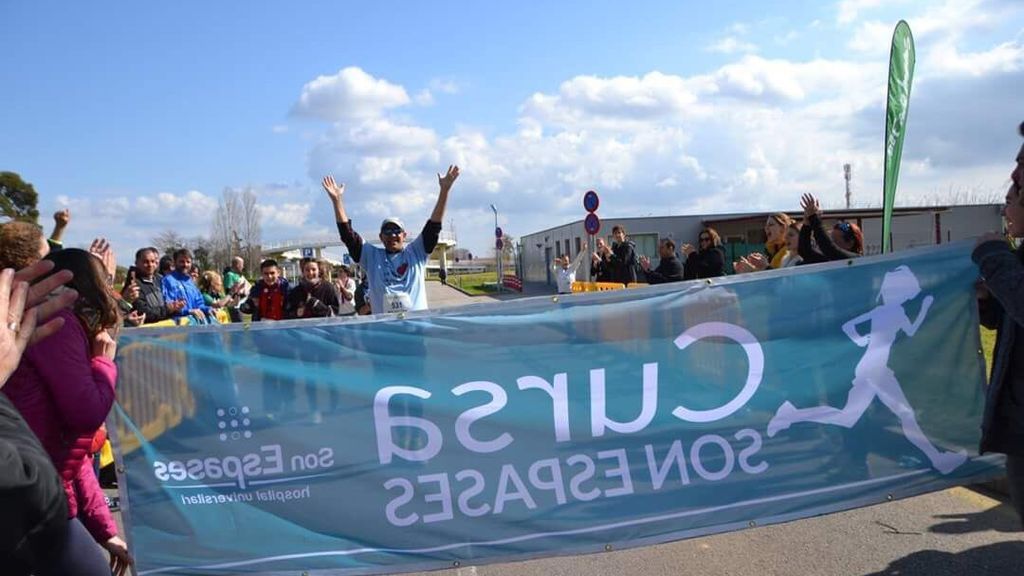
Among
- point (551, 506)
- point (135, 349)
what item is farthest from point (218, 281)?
point (551, 506)

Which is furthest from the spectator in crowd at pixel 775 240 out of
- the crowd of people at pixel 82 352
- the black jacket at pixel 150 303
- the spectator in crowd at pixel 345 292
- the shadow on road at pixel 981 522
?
the spectator in crowd at pixel 345 292

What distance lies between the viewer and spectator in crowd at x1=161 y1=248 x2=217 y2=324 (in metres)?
9.10

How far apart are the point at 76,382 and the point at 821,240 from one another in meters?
4.79

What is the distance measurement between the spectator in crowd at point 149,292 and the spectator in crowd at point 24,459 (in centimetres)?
681

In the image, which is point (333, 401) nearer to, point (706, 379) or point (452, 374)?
point (452, 374)

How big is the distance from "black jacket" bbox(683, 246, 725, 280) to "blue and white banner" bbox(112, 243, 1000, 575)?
15.1 feet

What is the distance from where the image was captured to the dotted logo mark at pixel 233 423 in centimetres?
338

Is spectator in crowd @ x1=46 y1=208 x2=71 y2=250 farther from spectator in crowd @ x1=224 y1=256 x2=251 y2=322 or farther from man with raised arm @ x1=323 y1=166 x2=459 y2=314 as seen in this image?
spectator in crowd @ x1=224 y1=256 x2=251 y2=322

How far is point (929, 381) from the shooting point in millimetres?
3832

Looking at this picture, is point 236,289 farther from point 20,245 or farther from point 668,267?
point 20,245

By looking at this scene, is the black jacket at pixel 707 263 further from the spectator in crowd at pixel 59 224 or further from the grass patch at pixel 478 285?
the grass patch at pixel 478 285

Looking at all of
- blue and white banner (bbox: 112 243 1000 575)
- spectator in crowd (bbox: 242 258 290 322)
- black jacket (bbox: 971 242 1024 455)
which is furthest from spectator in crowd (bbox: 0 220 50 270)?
spectator in crowd (bbox: 242 258 290 322)

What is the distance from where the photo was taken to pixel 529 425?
3508 millimetres

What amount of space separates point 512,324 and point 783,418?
1.40 m
